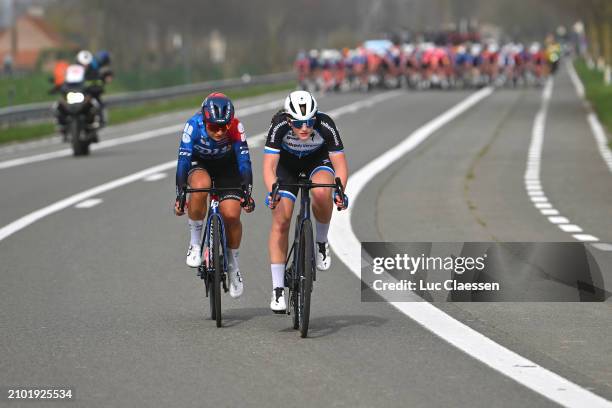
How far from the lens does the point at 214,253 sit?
1041 centimetres

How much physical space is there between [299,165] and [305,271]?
2.87ft

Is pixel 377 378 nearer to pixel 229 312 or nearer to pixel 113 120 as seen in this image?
pixel 229 312

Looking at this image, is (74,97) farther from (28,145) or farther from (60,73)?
(28,145)

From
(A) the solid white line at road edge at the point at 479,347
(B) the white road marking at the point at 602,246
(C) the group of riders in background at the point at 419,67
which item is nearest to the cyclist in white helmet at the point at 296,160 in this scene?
(A) the solid white line at road edge at the point at 479,347

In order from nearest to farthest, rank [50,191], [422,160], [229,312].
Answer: [229,312], [50,191], [422,160]

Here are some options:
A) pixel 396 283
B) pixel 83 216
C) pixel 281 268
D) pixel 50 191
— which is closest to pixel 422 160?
pixel 50 191

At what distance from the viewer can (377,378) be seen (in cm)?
862

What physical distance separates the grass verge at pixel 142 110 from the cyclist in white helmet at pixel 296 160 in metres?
24.0

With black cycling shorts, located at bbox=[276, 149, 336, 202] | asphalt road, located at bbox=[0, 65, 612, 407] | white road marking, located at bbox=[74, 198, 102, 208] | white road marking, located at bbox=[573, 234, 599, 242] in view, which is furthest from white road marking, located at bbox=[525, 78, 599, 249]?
black cycling shorts, located at bbox=[276, 149, 336, 202]

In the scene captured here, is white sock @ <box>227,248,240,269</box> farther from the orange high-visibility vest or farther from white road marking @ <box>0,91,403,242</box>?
the orange high-visibility vest

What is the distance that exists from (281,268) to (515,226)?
674cm

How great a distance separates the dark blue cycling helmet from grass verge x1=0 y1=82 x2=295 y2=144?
2392 centimetres

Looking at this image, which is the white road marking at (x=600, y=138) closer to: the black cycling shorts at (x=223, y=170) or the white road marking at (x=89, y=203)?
the white road marking at (x=89, y=203)

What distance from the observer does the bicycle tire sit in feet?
33.9
